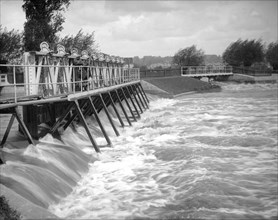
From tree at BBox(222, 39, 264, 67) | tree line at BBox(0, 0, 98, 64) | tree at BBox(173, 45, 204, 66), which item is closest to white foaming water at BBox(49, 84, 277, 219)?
tree line at BBox(0, 0, 98, 64)

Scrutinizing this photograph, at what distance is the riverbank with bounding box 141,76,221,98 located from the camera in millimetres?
38875

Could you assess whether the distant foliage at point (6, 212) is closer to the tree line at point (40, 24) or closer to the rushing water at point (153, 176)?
the rushing water at point (153, 176)

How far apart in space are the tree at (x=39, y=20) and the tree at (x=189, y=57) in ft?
150

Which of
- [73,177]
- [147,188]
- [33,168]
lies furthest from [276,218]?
[33,168]

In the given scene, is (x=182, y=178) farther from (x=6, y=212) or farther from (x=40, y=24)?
(x=40, y=24)

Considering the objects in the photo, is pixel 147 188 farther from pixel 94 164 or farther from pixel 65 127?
pixel 65 127

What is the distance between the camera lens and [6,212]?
5484 mm

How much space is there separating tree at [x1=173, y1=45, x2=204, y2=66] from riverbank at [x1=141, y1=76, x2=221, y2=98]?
872 inches

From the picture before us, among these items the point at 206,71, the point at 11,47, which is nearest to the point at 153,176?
the point at 11,47

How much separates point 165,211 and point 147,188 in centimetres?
161

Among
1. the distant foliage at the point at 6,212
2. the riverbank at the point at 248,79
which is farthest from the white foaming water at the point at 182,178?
the riverbank at the point at 248,79

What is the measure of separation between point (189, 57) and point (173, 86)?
3291 centimetres

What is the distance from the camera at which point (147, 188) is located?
9.15 meters

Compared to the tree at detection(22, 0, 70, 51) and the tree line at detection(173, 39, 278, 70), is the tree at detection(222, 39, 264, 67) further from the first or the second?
the tree at detection(22, 0, 70, 51)
